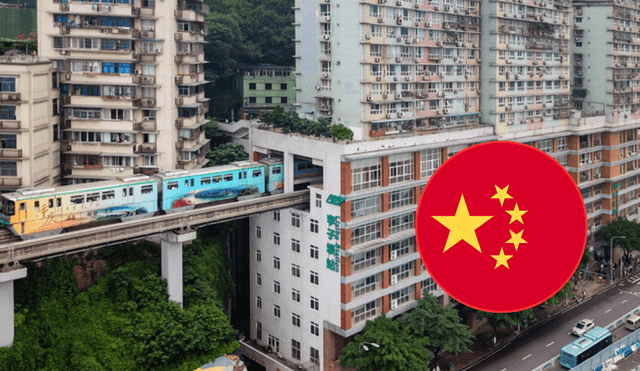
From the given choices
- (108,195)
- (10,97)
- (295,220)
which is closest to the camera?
(108,195)

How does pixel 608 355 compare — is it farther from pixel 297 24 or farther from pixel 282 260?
pixel 297 24

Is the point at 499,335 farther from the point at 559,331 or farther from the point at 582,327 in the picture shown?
the point at 582,327

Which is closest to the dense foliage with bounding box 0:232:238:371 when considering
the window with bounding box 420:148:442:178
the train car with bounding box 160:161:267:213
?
the train car with bounding box 160:161:267:213

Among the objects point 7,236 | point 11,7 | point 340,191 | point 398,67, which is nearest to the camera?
point 7,236

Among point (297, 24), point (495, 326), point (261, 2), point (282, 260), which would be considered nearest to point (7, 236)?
point (282, 260)

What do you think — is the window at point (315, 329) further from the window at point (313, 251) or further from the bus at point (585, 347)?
the bus at point (585, 347)

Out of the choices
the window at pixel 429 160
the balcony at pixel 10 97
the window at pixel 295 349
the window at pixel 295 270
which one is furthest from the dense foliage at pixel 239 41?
the window at pixel 295 349

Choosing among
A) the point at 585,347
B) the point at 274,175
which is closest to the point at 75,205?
the point at 274,175
